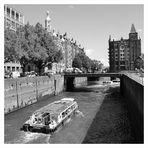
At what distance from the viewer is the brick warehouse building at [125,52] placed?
571ft

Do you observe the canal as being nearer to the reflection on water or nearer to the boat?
the reflection on water

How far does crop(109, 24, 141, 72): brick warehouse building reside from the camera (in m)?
174

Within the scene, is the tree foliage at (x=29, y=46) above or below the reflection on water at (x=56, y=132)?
above

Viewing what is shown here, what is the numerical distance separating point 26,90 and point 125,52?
143 meters

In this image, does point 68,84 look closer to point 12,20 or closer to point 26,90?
point 12,20

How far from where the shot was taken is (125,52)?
7008 inches

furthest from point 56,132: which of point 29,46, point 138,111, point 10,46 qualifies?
point 29,46

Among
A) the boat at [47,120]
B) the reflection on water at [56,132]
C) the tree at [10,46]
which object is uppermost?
the tree at [10,46]

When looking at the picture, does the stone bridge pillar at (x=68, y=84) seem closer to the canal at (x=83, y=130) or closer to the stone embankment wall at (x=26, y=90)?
the stone embankment wall at (x=26, y=90)

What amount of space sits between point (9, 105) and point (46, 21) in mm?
101076

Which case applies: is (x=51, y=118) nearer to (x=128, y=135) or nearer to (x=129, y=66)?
(x=128, y=135)

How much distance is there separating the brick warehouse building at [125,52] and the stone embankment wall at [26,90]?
117084 mm

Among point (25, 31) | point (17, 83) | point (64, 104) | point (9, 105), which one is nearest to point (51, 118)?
point (64, 104)

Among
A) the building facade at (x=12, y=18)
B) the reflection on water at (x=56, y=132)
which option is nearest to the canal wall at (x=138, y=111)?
the reflection on water at (x=56, y=132)
